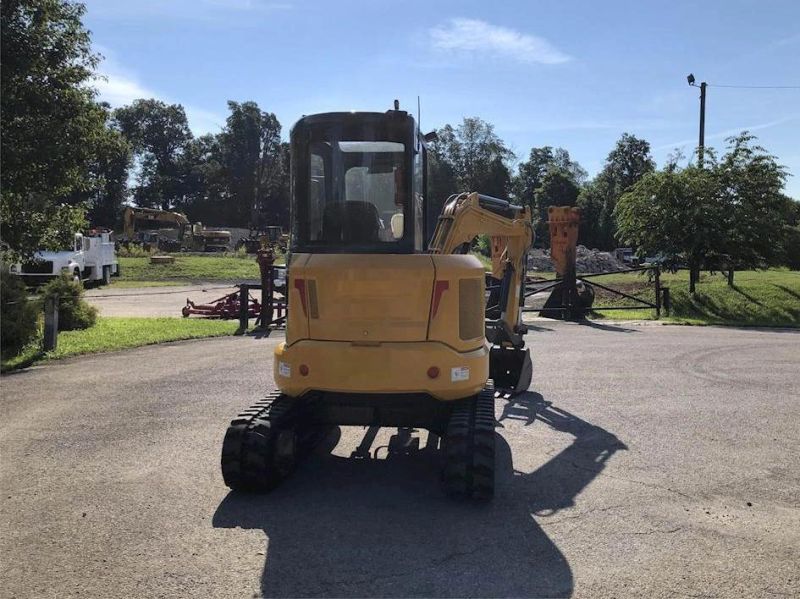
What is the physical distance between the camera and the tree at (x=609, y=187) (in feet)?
230

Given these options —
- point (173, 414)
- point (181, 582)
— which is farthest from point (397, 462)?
point (173, 414)

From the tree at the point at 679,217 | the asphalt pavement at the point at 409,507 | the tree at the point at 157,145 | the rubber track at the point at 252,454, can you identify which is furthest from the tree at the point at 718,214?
the tree at the point at 157,145

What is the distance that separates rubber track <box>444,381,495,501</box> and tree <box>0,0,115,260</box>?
30.4 feet

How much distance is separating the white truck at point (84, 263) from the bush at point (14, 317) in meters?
12.7

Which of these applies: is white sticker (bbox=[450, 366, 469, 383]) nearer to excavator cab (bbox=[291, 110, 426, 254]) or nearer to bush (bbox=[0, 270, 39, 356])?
excavator cab (bbox=[291, 110, 426, 254])

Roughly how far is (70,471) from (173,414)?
1.97 m

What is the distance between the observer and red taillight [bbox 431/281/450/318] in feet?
16.4

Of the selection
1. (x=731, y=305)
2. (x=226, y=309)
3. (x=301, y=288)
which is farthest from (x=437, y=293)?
(x=731, y=305)

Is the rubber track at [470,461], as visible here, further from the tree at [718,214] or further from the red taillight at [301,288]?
the tree at [718,214]

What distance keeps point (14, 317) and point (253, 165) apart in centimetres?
8038

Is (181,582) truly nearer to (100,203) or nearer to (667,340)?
(667,340)

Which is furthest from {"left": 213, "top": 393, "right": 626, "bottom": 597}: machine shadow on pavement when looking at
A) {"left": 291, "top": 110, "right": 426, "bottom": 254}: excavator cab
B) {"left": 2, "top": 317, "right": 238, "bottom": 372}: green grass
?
{"left": 2, "top": 317, "right": 238, "bottom": 372}: green grass

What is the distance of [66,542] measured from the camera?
4238 mm

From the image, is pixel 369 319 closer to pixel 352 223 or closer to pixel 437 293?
pixel 437 293
